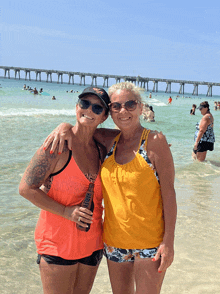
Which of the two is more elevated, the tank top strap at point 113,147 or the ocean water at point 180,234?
the tank top strap at point 113,147

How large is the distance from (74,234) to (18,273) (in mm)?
1657

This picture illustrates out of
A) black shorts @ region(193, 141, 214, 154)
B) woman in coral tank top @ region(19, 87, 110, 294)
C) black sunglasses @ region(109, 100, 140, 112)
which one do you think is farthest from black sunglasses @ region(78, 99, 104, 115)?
black shorts @ region(193, 141, 214, 154)

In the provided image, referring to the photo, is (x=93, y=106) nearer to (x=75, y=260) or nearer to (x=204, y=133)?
(x=75, y=260)

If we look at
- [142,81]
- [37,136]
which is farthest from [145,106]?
[142,81]

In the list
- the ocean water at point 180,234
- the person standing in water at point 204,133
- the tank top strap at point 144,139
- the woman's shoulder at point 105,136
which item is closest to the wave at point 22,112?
the ocean water at point 180,234

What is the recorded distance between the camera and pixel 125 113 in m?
2.34

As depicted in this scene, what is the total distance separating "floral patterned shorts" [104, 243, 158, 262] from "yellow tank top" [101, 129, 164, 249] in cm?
3

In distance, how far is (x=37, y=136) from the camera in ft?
42.1

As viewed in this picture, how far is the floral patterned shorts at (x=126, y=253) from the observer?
2178 mm

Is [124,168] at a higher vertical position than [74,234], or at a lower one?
higher

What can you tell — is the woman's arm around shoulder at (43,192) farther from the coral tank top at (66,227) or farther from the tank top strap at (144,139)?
the tank top strap at (144,139)

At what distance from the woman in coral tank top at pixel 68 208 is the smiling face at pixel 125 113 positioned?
0.08 m

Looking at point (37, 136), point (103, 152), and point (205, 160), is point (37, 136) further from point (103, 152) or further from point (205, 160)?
point (103, 152)

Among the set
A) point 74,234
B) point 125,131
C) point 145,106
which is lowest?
point 74,234
